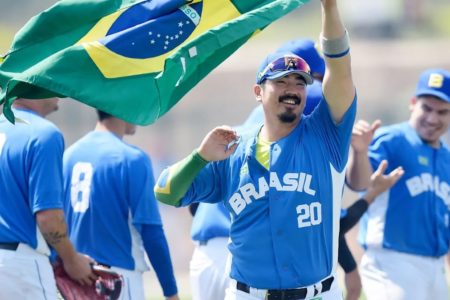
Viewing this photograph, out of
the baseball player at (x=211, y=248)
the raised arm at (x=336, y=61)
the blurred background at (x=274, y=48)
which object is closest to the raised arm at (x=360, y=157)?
the baseball player at (x=211, y=248)

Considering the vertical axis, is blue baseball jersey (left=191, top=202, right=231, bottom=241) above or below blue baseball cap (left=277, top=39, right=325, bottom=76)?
below

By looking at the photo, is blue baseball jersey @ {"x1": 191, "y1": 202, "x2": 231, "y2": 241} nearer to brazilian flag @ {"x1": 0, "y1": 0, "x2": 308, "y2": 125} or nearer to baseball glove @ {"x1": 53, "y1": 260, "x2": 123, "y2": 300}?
baseball glove @ {"x1": 53, "y1": 260, "x2": 123, "y2": 300}

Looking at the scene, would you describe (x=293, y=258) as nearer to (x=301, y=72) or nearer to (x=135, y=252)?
(x=301, y=72)

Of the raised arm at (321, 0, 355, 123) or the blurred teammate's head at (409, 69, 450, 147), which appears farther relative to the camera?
the blurred teammate's head at (409, 69, 450, 147)

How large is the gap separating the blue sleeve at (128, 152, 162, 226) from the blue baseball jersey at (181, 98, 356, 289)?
1.43 m

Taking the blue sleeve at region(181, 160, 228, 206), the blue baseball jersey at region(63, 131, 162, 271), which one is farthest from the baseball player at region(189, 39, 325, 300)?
the blue sleeve at region(181, 160, 228, 206)

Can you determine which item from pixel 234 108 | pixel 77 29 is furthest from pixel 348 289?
pixel 234 108

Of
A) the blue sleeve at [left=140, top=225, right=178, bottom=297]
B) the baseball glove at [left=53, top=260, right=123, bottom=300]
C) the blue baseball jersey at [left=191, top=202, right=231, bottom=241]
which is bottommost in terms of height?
the baseball glove at [left=53, top=260, right=123, bottom=300]

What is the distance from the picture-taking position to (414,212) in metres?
8.99

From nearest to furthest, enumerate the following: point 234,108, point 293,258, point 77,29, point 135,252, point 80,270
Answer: point 293,258 < point 77,29 < point 80,270 < point 135,252 < point 234,108

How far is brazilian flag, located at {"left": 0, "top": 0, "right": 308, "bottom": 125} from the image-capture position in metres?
6.26

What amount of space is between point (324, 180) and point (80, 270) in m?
1.97

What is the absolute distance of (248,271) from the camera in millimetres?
6586

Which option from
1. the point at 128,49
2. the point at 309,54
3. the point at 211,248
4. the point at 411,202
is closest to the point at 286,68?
the point at 128,49
